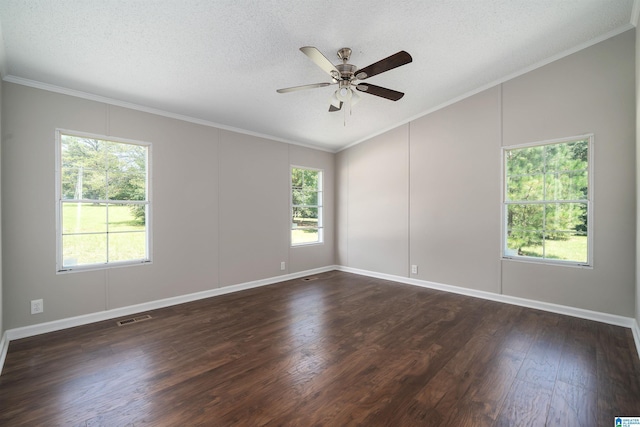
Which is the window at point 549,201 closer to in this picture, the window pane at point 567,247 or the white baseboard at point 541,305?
the window pane at point 567,247

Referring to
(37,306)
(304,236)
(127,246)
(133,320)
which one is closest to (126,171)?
(127,246)

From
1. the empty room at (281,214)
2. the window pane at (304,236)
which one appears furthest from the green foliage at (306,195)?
the empty room at (281,214)

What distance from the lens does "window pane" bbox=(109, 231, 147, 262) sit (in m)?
3.52

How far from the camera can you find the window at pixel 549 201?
3.54 metres

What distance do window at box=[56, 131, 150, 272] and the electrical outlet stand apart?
0.36 meters

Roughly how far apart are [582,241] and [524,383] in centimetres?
239

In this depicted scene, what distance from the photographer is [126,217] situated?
3.62 m

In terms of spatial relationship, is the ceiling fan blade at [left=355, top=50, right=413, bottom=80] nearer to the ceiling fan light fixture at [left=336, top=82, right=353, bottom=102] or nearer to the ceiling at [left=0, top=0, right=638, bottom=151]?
the ceiling fan light fixture at [left=336, top=82, right=353, bottom=102]

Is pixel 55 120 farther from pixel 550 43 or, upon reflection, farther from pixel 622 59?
pixel 622 59

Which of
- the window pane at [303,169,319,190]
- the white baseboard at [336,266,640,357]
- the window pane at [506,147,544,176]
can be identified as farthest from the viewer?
the window pane at [303,169,319,190]

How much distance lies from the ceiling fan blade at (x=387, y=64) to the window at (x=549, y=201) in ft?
8.60

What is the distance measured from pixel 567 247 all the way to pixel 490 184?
1.20 metres

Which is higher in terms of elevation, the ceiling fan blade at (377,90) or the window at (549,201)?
the ceiling fan blade at (377,90)

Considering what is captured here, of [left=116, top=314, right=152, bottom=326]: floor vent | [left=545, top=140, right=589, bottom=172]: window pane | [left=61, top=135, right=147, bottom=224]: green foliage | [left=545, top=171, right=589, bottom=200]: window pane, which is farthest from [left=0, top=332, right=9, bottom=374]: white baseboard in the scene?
[left=545, top=140, right=589, bottom=172]: window pane
